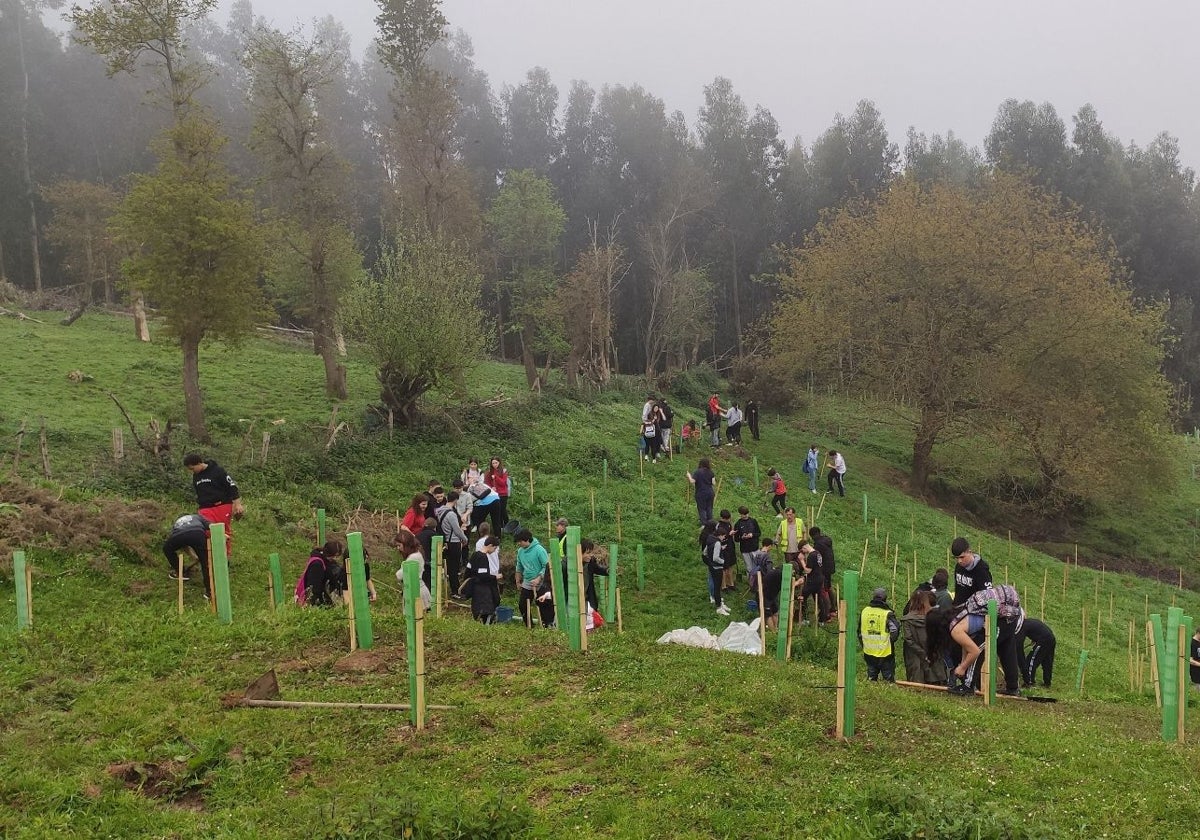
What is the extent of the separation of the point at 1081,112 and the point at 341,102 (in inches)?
2372

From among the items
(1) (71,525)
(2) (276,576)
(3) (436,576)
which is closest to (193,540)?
(2) (276,576)

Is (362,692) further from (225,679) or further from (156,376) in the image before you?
(156,376)

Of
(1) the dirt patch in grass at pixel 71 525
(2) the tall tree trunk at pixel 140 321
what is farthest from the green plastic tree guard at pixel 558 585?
(2) the tall tree trunk at pixel 140 321

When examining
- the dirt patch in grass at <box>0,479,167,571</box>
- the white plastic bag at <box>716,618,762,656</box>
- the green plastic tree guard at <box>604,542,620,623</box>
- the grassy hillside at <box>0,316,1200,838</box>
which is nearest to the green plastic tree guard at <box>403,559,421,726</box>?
the grassy hillside at <box>0,316,1200,838</box>

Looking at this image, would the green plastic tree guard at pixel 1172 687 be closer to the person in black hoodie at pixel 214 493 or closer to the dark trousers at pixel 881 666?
the dark trousers at pixel 881 666

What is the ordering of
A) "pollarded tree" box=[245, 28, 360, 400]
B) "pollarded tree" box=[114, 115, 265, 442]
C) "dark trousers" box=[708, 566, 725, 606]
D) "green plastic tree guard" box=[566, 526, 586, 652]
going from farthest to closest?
1. "pollarded tree" box=[245, 28, 360, 400]
2. "pollarded tree" box=[114, 115, 265, 442]
3. "dark trousers" box=[708, 566, 725, 606]
4. "green plastic tree guard" box=[566, 526, 586, 652]

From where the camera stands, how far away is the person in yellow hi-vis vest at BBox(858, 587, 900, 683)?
1155 cm

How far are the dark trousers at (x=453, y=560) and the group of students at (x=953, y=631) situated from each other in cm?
704

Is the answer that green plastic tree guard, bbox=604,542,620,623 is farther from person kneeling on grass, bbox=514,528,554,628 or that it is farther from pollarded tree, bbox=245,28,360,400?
pollarded tree, bbox=245,28,360,400

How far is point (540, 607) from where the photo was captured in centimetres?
1325

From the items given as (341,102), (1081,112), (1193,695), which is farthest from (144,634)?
(1081,112)

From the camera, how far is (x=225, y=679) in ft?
30.4

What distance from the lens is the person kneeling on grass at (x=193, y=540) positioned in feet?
40.9

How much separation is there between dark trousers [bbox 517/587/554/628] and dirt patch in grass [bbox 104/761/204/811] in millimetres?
6251
